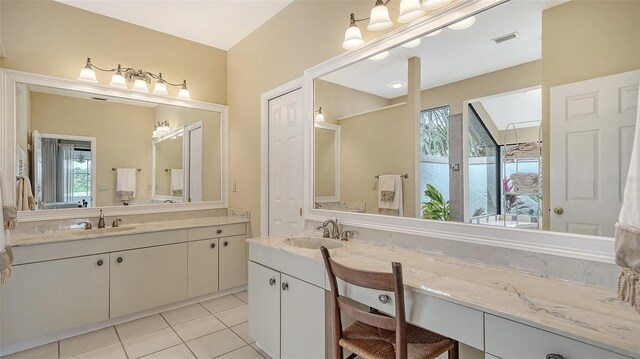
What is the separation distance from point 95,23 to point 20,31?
0.57 meters

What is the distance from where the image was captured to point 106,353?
2.15m

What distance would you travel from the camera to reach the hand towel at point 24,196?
2.45m

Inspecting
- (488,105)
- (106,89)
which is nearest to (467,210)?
(488,105)

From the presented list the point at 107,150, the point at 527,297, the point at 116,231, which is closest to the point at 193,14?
the point at 107,150

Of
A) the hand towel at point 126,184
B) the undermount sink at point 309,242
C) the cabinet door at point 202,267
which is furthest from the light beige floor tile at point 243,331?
the hand towel at point 126,184

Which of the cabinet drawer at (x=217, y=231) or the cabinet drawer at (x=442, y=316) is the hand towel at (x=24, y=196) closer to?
the cabinet drawer at (x=217, y=231)

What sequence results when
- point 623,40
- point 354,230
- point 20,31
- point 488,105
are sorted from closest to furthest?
1. point 623,40
2. point 488,105
3. point 354,230
4. point 20,31

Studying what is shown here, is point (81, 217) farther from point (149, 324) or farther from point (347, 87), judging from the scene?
point (347, 87)

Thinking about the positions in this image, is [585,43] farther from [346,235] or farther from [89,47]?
[89,47]

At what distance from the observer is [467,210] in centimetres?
156

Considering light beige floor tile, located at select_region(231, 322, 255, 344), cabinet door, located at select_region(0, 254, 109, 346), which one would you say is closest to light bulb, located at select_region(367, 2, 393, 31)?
light beige floor tile, located at select_region(231, 322, 255, 344)

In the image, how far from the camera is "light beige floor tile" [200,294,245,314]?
2922 mm

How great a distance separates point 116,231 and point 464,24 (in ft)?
10.3

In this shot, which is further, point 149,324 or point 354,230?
point 149,324
